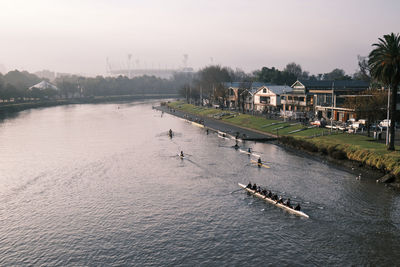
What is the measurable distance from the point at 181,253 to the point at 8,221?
2100 centimetres

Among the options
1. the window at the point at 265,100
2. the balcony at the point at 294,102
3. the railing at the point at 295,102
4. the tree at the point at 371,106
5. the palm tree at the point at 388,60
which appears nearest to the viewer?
the palm tree at the point at 388,60

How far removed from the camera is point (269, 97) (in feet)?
442

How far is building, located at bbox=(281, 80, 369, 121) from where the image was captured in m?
96.4

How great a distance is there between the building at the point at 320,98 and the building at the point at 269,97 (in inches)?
167

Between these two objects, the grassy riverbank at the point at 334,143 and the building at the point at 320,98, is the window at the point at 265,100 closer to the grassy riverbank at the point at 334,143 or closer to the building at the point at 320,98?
the building at the point at 320,98

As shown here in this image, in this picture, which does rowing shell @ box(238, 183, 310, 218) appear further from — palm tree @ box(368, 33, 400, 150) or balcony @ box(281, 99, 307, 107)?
balcony @ box(281, 99, 307, 107)

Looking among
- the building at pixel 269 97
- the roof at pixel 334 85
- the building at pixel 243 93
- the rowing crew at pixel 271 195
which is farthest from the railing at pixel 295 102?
the rowing crew at pixel 271 195

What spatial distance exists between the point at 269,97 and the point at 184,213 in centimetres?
10022

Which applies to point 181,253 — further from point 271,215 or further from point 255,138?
point 255,138

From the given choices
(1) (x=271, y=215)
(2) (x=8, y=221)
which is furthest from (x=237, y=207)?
(2) (x=8, y=221)

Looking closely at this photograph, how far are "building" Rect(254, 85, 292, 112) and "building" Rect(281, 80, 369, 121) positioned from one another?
4.25 meters

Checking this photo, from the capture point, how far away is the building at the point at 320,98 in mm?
96438

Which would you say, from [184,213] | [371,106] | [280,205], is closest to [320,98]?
[371,106]

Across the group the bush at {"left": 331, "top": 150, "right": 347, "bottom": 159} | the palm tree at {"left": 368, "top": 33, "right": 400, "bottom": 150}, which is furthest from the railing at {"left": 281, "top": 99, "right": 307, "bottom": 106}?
the palm tree at {"left": 368, "top": 33, "right": 400, "bottom": 150}
